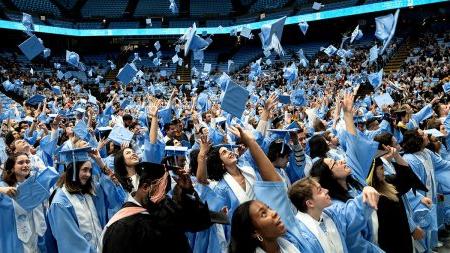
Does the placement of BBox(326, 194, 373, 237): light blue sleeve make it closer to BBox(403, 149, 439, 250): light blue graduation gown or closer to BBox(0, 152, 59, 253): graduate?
BBox(403, 149, 439, 250): light blue graduation gown

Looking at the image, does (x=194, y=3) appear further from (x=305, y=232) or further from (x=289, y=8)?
(x=305, y=232)

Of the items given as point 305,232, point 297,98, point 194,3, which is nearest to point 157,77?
point 194,3

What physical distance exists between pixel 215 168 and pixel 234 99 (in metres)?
0.92

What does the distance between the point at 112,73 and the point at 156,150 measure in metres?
35.2

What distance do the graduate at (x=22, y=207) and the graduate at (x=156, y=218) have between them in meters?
1.39

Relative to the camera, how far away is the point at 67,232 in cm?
362

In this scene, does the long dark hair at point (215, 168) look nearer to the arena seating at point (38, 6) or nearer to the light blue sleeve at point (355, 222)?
the light blue sleeve at point (355, 222)

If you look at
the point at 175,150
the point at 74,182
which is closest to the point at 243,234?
the point at 74,182

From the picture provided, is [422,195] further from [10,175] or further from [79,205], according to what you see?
[10,175]

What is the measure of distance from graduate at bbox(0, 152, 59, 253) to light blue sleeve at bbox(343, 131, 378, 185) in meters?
2.34

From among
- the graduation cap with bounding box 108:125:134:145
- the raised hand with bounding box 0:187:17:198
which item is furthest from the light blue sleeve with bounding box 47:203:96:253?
the graduation cap with bounding box 108:125:134:145

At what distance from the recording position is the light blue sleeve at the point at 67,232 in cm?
360

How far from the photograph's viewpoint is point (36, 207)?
3.96m

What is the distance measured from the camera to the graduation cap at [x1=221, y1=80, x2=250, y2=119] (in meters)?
4.73
